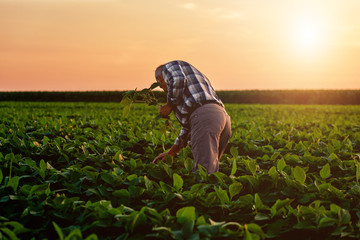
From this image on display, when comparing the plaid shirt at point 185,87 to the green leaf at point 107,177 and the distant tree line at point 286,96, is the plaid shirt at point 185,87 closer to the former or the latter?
the green leaf at point 107,177

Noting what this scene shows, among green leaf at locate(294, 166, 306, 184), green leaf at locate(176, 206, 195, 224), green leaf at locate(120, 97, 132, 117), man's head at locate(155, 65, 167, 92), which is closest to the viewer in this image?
green leaf at locate(176, 206, 195, 224)

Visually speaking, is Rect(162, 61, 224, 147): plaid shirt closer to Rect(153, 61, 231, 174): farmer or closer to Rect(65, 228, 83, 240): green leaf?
Rect(153, 61, 231, 174): farmer

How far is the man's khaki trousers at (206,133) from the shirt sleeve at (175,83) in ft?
0.99

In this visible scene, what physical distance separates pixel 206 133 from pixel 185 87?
2.05 ft

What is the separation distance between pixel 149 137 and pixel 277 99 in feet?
136

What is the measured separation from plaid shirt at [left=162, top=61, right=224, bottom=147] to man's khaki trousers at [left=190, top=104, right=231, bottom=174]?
0.12m

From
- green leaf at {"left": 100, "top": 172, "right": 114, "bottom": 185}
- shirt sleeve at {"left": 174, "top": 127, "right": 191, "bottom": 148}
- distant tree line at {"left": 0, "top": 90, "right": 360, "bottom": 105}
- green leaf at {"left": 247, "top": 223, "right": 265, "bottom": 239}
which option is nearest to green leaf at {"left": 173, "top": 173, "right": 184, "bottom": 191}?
green leaf at {"left": 100, "top": 172, "right": 114, "bottom": 185}

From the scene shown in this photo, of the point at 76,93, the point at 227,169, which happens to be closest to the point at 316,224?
the point at 227,169

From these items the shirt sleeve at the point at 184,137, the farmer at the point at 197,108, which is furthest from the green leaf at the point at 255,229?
the shirt sleeve at the point at 184,137

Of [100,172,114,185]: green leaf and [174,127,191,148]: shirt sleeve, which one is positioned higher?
[174,127,191,148]: shirt sleeve

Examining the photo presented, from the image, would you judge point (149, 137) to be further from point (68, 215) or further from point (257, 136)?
point (68, 215)

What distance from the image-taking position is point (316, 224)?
2.55 metres

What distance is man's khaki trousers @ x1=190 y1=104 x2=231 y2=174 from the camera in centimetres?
396

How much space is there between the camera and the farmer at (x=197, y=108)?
4.00 meters
